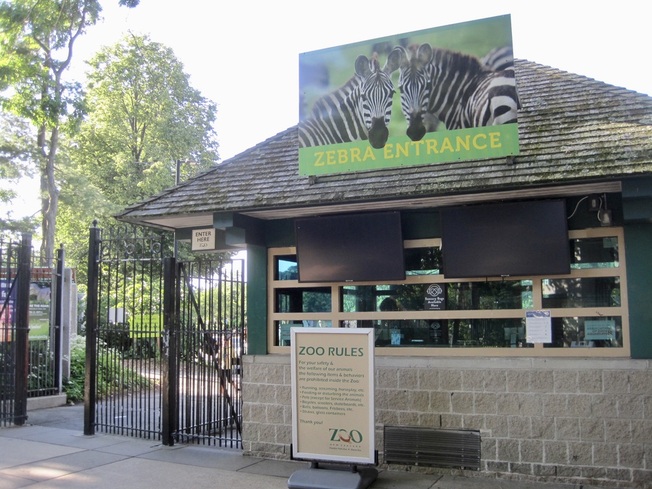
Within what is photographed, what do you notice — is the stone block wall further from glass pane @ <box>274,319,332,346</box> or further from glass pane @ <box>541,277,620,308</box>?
glass pane @ <box>274,319,332,346</box>

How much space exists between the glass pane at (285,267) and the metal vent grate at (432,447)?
2.38m

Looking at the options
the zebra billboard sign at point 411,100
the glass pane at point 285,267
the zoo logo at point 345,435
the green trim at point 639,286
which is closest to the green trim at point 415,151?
the zebra billboard sign at point 411,100

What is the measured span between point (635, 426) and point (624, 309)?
4.02ft

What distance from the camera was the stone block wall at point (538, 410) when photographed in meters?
6.46

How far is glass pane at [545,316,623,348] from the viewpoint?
6.77 meters

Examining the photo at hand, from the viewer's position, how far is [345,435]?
678 cm

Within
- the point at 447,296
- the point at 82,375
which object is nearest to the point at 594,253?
the point at 447,296

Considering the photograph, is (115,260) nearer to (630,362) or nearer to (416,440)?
(416,440)

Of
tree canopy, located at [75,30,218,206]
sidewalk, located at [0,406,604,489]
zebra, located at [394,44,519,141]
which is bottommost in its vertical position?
sidewalk, located at [0,406,604,489]

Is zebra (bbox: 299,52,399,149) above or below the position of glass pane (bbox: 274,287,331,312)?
above

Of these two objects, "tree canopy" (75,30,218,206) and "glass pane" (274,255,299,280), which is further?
"tree canopy" (75,30,218,206)

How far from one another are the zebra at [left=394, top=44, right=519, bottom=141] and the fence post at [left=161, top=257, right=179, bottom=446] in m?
4.18

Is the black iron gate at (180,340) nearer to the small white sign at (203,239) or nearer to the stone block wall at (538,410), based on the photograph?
the small white sign at (203,239)

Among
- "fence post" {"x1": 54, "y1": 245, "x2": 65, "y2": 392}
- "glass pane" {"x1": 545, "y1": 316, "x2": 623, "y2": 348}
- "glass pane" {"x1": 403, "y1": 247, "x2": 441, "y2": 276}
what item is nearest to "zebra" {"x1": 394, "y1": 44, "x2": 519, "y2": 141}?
"glass pane" {"x1": 403, "y1": 247, "x2": 441, "y2": 276}
